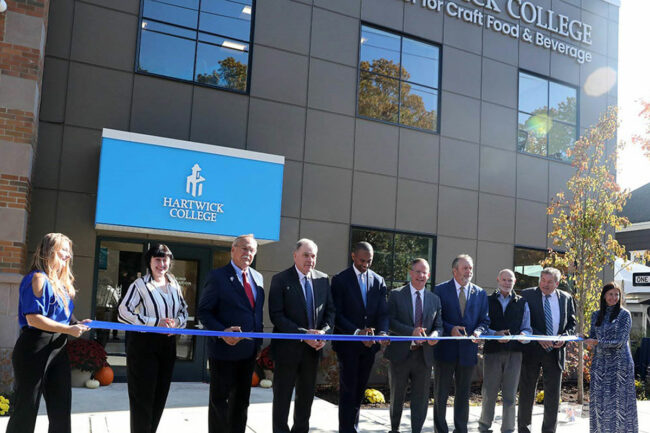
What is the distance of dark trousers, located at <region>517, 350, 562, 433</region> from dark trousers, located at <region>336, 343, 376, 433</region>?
217cm

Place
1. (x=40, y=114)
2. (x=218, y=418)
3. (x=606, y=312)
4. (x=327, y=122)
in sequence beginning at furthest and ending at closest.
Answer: (x=327, y=122) < (x=40, y=114) < (x=606, y=312) < (x=218, y=418)

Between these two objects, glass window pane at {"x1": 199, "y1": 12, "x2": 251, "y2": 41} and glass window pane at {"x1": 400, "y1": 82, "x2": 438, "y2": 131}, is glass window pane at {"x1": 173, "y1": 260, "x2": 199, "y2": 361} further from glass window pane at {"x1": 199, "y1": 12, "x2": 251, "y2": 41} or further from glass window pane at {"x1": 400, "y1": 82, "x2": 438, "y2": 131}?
glass window pane at {"x1": 400, "y1": 82, "x2": 438, "y2": 131}

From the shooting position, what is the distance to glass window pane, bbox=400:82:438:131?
43.5 feet

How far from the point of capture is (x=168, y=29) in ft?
36.3

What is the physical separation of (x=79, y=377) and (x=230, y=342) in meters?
4.99

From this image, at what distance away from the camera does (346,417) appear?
6.43 meters

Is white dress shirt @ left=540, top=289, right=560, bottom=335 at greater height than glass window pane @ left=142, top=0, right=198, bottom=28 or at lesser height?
lesser

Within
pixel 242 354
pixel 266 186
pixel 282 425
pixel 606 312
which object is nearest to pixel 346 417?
pixel 282 425

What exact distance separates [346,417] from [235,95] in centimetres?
686

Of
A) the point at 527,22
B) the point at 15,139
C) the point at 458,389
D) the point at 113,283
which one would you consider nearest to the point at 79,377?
the point at 113,283

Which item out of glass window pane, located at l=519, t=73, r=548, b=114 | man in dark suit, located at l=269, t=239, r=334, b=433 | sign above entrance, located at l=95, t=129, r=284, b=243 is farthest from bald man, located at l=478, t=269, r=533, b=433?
glass window pane, located at l=519, t=73, r=548, b=114

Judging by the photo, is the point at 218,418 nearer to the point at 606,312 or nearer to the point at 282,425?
the point at 282,425

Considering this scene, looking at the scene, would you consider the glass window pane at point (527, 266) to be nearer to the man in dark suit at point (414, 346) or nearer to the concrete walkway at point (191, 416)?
the concrete walkway at point (191, 416)

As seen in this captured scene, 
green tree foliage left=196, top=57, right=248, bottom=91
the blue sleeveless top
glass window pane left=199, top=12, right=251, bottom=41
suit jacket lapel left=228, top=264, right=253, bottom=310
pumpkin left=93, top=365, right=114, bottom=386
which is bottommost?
pumpkin left=93, top=365, right=114, bottom=386
